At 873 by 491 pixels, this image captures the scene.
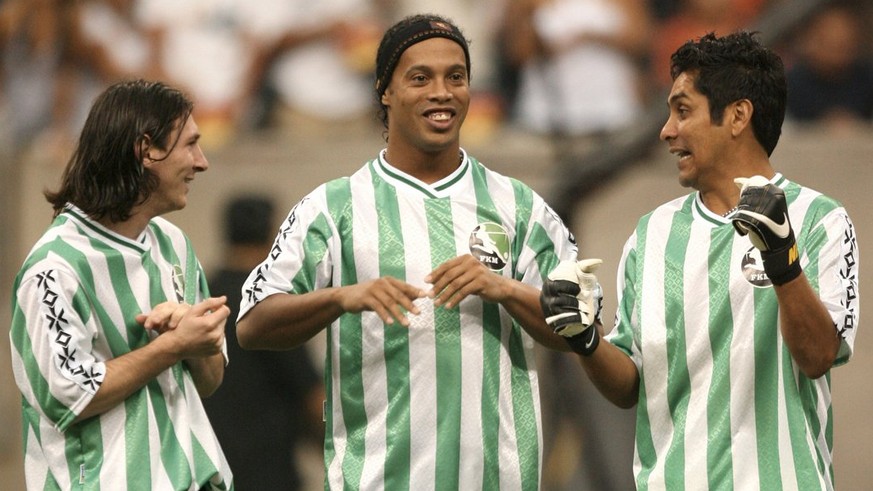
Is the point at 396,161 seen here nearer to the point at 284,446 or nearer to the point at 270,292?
the point at 270,292

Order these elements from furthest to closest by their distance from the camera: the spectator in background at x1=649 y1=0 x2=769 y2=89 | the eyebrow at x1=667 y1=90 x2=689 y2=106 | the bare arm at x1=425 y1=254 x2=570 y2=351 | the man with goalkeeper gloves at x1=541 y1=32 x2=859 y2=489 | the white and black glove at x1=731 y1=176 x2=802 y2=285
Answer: the spectator in background at x1=649 y1=0 x2=769 y2=89 < the eyebrow at x1=667 y1=90 x2=689 y2=106 < the bare arm at x1=425 y1=254 x2=570 y2=351 < the man with goalkeeper gloves at x1=541 y1=32 x2=859 y2=489 < the white and black glove at x1=731 y1=176 x2=802 y2=285

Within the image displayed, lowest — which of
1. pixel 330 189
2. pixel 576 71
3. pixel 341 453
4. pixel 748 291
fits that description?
pixel 341 453

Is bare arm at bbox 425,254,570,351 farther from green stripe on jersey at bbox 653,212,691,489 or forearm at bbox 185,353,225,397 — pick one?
forearm at bbox 185,353,225,397

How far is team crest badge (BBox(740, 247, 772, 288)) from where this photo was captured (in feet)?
13.1

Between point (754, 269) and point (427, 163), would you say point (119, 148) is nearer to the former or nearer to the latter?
point (427, 163)

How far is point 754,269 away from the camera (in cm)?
402

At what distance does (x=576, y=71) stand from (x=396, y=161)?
385 centimetres

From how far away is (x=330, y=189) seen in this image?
14.1 ft

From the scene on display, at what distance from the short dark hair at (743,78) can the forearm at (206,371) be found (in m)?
1.48

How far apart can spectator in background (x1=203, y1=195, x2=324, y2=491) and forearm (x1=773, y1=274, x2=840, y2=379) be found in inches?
110

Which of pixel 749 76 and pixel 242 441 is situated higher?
pixel 749 76

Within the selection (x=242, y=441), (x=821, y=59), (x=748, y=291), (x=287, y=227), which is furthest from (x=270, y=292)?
(x=821, y=59)

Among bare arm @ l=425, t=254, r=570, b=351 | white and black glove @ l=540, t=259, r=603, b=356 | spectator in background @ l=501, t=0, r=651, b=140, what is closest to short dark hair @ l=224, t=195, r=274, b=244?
spectator in background @ l=501, t=0, r=651, b=140

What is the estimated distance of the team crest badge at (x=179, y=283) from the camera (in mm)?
4250
